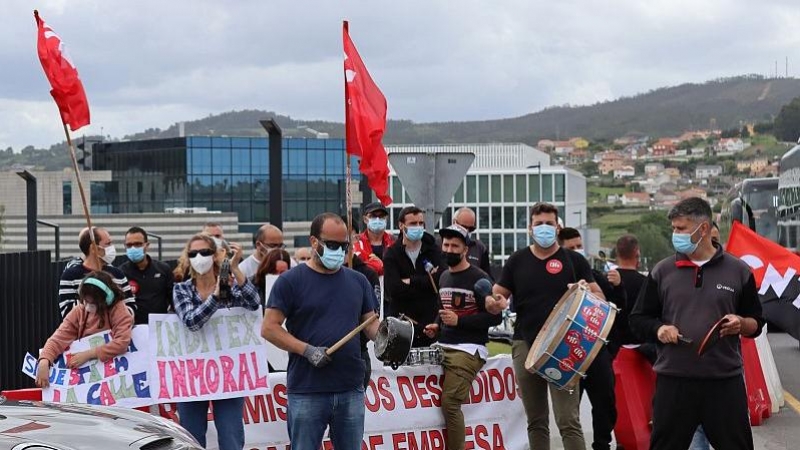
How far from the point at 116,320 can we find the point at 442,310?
2363 millimetres

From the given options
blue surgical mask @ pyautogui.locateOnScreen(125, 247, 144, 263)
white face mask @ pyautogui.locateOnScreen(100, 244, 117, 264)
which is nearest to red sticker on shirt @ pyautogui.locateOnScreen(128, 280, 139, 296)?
blue surgical mask @ pyautogui.locateOnScreen(125, 247, 144, 263)

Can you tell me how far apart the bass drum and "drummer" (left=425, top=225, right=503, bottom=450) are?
6.02ft

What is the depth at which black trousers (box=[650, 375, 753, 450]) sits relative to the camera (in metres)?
7.47

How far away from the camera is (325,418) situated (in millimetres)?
7785

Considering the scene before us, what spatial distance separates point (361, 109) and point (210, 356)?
255cm

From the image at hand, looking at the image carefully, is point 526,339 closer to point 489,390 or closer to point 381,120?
point 489,390

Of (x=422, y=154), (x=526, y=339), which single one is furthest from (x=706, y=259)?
(x=422, y=154)

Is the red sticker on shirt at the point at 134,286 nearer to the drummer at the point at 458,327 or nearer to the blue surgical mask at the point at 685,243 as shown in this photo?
the drummer at the point at 458,327

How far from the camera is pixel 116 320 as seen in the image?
30.5ft

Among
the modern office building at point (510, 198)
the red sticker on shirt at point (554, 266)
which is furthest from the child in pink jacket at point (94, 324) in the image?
the modern office building at point (510, 198)

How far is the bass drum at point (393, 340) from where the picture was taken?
775 centimetres

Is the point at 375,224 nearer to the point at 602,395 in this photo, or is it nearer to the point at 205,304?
the point at 602,395

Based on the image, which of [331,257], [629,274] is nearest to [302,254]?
[629,274]

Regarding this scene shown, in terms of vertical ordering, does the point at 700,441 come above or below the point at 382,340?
below
